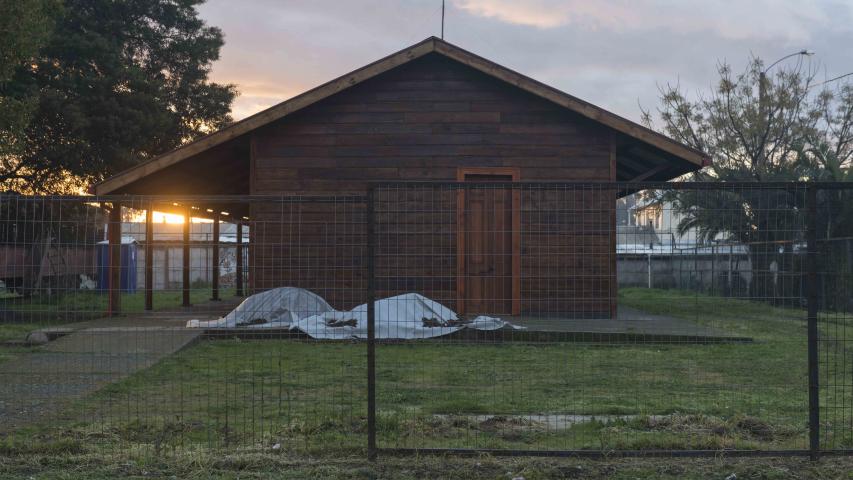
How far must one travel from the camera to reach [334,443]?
650cm

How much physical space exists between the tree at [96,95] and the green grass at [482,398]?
1658 centimetres

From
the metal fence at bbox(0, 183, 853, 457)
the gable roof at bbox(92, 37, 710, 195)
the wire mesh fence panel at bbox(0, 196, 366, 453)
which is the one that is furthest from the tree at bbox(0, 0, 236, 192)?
the metal fence at bbox(0, 183, 853, 457)

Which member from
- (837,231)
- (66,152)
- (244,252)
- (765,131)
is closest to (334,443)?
(244,252)

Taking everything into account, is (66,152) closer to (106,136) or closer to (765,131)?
(106,136)

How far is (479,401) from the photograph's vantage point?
8.42m

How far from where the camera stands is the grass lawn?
662cm

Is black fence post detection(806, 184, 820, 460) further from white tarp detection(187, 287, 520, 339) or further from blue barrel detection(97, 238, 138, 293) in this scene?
blue barrel detection(97, 238, 138, 293)

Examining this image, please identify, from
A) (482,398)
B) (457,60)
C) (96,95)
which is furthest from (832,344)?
(96,95)

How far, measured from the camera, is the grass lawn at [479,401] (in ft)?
21.7

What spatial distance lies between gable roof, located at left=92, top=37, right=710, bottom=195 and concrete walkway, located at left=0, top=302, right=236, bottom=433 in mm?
4503

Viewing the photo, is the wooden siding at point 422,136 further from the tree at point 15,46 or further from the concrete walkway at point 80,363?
the concrete walkway at point 80,363

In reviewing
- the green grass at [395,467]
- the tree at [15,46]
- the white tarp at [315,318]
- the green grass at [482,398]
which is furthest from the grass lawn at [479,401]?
the tree at [15,46]

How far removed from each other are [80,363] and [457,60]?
843 centimetres

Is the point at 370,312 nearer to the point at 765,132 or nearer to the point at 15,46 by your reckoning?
the point at 15,46
